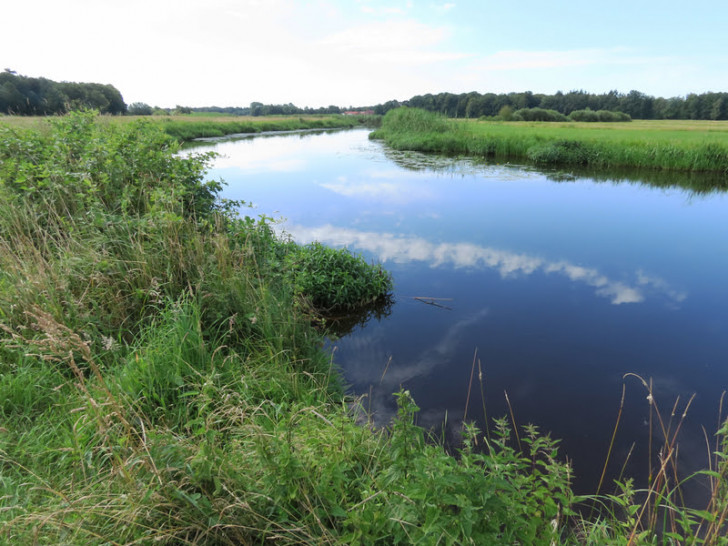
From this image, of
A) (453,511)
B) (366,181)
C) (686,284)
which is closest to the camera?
(453,511)

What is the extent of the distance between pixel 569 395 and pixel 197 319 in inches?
155

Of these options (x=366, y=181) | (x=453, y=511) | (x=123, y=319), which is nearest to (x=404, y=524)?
(x=453, y=511)

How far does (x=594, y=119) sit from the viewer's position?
45.1 m

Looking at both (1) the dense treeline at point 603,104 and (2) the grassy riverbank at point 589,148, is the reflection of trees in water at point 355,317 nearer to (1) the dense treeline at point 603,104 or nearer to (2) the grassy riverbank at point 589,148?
(2) the grassy riverbank at point 589,148

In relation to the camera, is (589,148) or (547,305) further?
(589,148)

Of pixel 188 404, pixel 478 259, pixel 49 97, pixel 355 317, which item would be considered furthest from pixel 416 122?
pixel 188 404

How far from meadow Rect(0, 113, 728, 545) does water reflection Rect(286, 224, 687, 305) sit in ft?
7.42

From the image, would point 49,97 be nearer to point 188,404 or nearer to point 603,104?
point 188,404

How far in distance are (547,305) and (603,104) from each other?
72.3 metres

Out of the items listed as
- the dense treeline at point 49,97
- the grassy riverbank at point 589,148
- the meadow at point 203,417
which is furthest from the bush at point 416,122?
the meadow at point 203,417

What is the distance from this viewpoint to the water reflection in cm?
664

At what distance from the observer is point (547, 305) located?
613 cm

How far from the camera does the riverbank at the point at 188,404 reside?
1.63m

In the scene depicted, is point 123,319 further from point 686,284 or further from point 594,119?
point 594,119
